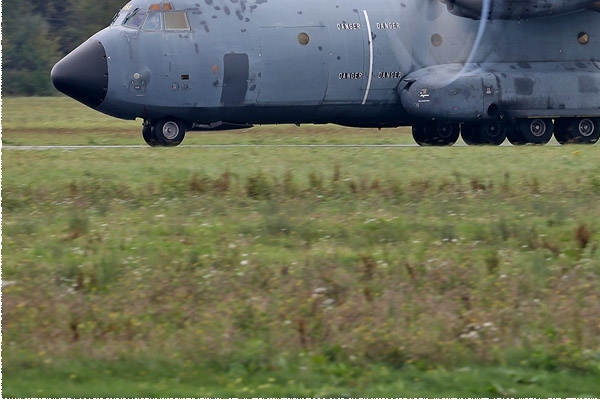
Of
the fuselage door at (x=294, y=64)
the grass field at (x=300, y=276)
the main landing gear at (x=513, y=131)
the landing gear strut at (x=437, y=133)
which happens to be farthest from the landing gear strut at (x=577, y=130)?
the fuselage door at (x=294, y=64)

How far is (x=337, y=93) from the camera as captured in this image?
28797mm

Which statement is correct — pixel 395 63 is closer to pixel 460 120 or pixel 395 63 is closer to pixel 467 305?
pixel 460 120

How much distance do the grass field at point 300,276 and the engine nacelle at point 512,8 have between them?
618 centimetres

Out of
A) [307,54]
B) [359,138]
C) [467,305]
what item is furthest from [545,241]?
[359,138]

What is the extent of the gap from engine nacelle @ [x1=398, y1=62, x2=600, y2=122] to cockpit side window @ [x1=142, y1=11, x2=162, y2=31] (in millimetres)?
6648

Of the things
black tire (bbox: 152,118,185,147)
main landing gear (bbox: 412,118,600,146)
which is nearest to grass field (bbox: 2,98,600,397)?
black tire (bbox: 152,118,185,147)

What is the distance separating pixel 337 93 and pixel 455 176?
24.1 feet

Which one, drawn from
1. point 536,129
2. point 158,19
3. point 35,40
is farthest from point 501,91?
point 35,40

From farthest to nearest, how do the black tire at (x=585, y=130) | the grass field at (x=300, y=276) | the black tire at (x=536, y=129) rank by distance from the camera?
1. the black tire at (x=585, y=130)
2. the black tire at (x=536, y=129)
3. the grass field at (x=300, y=276)

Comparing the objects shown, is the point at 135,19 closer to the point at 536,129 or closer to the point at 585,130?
the point at 536,129

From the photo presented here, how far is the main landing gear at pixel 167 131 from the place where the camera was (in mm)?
28234

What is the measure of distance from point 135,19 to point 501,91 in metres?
9.78

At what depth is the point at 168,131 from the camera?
28.3 metres

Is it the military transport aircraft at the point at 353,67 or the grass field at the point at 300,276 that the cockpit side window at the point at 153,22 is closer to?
the military transport aircraft at the point at 353,67
